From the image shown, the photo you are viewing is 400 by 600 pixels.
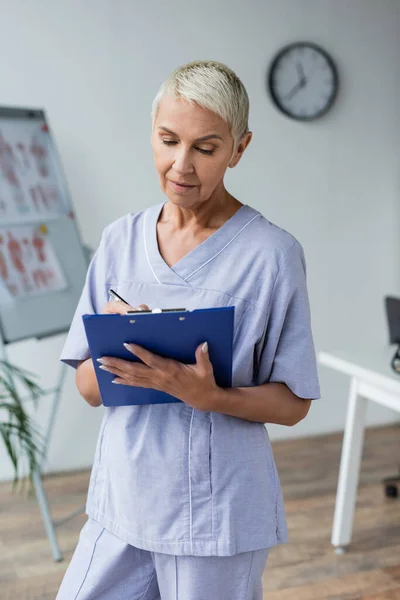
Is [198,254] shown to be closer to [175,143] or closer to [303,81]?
[175,143]

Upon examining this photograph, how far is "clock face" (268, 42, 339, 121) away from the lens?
4.02 meters

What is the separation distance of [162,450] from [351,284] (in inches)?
128

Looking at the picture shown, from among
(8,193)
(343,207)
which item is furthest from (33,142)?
(343,207)

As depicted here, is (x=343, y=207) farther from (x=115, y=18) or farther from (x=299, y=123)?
(x=115, y=18)

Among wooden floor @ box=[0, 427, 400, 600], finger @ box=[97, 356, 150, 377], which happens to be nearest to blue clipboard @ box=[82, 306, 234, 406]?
finger @ box=[97, 356, 150, 377]

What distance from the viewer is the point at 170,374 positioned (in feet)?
3.68

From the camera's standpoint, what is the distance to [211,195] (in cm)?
126

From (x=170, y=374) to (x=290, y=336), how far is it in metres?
0.23

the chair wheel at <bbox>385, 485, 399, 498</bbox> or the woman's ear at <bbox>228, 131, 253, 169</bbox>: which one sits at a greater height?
the woman's ear at <bbox>228, 131, 253, 169</bbox>

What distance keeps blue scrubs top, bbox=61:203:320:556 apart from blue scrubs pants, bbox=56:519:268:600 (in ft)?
0.09

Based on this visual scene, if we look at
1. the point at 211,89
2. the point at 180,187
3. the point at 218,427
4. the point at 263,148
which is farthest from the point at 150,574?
the point at 263,148

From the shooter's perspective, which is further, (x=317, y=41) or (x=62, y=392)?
(x=317, y=41)

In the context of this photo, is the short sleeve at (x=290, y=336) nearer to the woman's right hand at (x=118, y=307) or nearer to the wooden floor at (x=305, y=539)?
the woman's right hand at (x=118, y=307)

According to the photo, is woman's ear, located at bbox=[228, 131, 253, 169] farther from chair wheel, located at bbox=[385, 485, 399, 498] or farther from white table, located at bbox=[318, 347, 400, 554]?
chair wheel, located at bbox=[385, 485, 399, 498]
